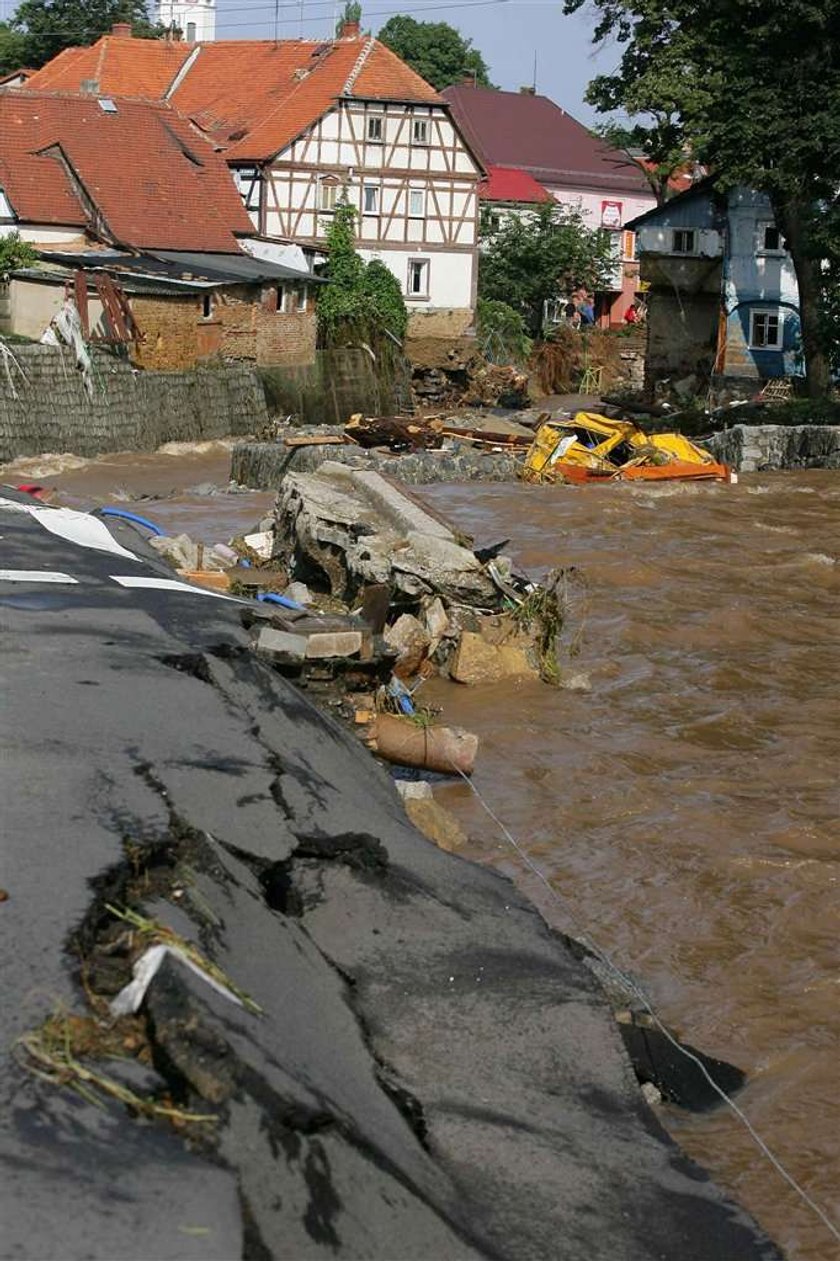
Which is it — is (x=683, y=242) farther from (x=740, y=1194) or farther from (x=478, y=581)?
(x=740, y=1194)

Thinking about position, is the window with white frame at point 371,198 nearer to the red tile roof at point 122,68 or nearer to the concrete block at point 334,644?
the red tile roof at point 122,68

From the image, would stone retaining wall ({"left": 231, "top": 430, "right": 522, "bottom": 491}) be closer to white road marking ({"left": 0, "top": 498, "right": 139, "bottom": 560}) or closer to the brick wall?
the brick wall

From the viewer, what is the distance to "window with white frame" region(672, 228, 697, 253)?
4228 cm

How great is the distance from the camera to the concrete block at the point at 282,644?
977 centimetres

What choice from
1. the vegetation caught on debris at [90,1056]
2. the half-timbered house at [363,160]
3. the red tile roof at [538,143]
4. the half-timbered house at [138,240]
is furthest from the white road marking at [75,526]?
the red tile roof at [538,143]

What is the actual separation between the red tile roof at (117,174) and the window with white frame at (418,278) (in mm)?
6529

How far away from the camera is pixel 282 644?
9883 millimetres

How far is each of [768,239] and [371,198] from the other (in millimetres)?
11414

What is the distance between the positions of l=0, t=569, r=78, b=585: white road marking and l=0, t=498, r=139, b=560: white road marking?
1493 mm

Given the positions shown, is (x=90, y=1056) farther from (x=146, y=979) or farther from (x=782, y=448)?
(x=782, y=448)

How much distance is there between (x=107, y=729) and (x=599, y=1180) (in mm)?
2871

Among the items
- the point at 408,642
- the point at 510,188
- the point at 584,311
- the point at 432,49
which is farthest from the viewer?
the point at 432,49

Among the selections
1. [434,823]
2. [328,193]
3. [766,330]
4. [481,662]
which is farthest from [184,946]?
[328,193]

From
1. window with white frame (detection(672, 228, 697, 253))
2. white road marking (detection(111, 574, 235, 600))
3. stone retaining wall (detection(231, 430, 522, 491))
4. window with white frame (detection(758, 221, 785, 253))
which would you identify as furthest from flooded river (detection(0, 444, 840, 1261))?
window with white frame (detection(672, 228, 697, 253))
